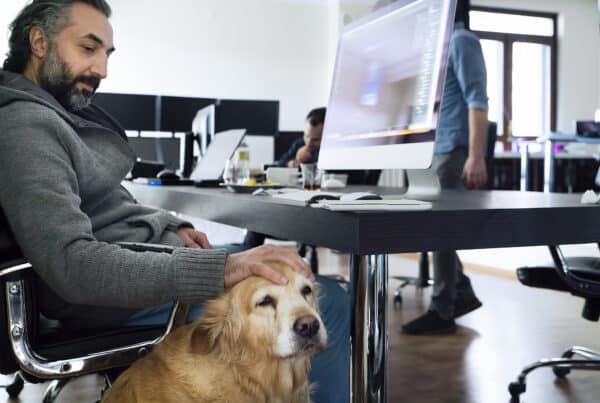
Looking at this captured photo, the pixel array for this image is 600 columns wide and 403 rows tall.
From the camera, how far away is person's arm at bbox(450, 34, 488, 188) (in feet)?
7.81

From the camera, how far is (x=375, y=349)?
1.00m

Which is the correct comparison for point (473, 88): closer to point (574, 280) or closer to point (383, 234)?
point (574, 280)

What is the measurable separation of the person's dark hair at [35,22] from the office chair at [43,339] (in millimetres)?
393

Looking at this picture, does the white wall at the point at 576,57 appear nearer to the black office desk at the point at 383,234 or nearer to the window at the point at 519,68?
the window at the point at 519,68

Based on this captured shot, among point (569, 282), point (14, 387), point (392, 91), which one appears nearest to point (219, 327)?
point (392, 91)

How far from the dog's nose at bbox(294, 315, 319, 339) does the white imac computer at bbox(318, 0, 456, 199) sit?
496 mm

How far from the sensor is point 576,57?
8805 millimetres

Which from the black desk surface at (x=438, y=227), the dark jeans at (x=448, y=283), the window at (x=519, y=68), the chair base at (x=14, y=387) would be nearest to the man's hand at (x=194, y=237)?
the black desk surface at (x=438, y=227)

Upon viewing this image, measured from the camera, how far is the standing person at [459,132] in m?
2.42

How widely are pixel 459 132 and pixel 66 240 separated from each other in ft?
6.60

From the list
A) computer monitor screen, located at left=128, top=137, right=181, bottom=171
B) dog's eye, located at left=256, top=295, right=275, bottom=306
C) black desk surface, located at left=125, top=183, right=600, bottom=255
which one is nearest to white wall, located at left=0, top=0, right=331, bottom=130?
computer monitor screen, located at left=128, top=137, right=181, bottom=171

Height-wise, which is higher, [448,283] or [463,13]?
[463,13]

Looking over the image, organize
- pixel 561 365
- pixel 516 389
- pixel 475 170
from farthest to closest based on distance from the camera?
1. pixel 475 170
2. pixel 561 365
3. pixel 516 389

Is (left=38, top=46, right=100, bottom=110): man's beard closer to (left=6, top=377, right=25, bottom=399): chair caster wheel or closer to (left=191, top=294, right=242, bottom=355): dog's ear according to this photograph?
(left=191, top=294, right=242, bottom=355): dog's ear
